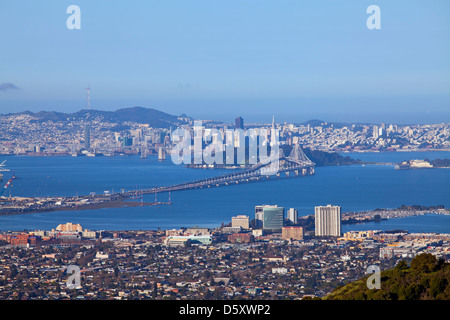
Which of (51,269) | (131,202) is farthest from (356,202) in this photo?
(51,269)

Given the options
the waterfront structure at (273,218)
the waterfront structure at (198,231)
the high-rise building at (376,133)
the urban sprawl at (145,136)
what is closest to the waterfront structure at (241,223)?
the waterfront structure at (273,218)

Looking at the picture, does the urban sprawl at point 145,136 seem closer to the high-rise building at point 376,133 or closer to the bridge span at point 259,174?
the high-rise building at point 376,133

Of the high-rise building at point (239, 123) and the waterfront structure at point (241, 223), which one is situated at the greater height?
the high-rise building at point (239, 123)

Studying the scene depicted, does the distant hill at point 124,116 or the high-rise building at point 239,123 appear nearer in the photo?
the high-rise building at point 239,123

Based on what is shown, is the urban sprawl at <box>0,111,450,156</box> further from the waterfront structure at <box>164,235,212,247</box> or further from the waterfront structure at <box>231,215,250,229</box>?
the waterfront structure at <box>164,235,212,247</box>

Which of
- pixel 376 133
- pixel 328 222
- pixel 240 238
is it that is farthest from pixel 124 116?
pixel 240 238

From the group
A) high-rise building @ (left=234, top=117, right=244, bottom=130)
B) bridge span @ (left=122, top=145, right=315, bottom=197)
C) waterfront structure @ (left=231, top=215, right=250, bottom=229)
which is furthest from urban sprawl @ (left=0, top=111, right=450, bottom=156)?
waterfront structure @ (left=231, top=215, right=250, bottom=229)
